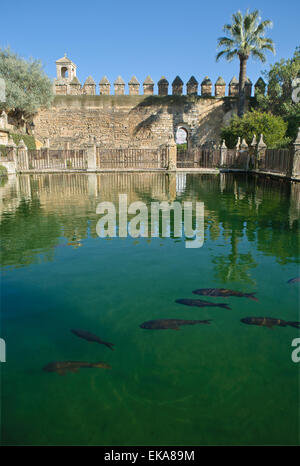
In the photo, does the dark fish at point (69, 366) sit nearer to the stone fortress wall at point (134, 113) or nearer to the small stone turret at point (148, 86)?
the stone fortress wall at point (134, 113)

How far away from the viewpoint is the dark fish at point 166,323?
10.9 feet

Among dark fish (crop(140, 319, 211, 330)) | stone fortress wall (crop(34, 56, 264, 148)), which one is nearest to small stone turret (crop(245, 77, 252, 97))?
stone fortress wall (crop(34, 56, 264, 148))

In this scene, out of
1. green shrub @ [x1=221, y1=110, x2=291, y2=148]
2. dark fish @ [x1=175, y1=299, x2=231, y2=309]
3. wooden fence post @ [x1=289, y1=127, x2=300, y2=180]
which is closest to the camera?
dark fish @ [x1=175, y1=299, x2=231, y2=309]

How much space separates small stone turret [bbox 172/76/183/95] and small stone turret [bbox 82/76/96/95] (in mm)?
7392

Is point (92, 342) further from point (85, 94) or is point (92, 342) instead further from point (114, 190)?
point (85, 94)

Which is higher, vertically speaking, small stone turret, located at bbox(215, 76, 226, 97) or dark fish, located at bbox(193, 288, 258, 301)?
small stone turret, located at bbox(215, 76, 226, 97)

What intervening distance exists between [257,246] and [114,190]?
8.29 metres

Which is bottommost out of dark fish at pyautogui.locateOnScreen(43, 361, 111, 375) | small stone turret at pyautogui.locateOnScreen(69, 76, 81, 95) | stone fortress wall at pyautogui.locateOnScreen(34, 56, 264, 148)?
dark fish at pyautogui.locateOnScreen(43, 361, 111, 375)

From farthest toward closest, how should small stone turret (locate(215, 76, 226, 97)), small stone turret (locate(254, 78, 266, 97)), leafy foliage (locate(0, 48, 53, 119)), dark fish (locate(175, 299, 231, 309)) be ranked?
small stone turret (locate(215, 76, 226, 97)), small stone turret (locate(254, 78, 266, 97)), leafy foliage (locate(0, 48, 53, 119)), dark fish (locate(175, 299, 231, 309))

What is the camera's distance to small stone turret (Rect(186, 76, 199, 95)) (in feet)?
97.7

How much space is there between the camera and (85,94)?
3048cm

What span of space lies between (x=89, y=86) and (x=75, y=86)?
4.56 feet

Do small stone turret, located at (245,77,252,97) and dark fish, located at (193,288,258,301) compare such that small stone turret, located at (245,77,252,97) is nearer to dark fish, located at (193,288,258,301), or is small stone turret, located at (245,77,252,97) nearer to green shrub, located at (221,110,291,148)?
green shrub, located at (221,110,291,148)

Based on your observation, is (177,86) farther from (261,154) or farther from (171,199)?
(171,199)
